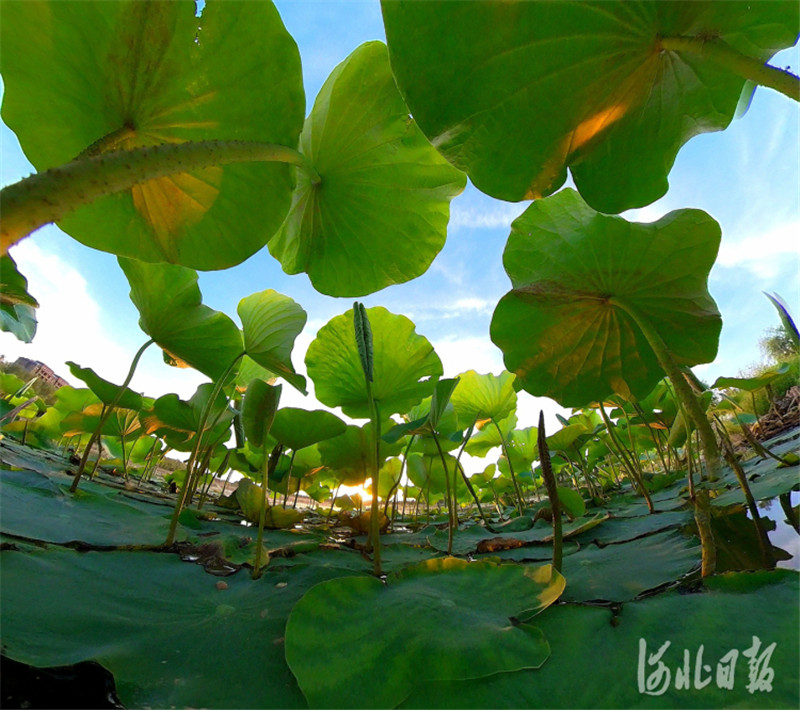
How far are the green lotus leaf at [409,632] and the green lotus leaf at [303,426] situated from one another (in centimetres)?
99

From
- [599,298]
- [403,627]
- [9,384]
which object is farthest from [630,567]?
[9,384]

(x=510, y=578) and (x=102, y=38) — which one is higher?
(x=102, y=38)

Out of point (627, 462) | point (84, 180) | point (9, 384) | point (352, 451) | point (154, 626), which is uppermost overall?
point (9, 384)

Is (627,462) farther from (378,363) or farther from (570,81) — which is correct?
(570,81)

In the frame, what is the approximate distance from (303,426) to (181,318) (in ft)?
2.07

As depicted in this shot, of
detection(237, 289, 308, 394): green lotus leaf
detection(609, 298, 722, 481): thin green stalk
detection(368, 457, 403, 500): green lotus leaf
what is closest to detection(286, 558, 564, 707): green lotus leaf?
detection(609, 298, 722, 481): thin green stalk

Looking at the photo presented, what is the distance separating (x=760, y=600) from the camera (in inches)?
17.5

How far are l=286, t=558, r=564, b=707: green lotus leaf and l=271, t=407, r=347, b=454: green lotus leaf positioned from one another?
0.99 meters

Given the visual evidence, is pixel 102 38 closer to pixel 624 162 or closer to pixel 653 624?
pixel 624 162

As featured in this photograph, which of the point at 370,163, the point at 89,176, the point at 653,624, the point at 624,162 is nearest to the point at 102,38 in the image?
the point at 89,176

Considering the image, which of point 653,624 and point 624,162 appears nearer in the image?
point 653,624

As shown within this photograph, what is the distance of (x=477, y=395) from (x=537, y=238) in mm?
1744

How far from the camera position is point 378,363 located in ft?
5.50

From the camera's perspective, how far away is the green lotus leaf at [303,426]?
1550mm
